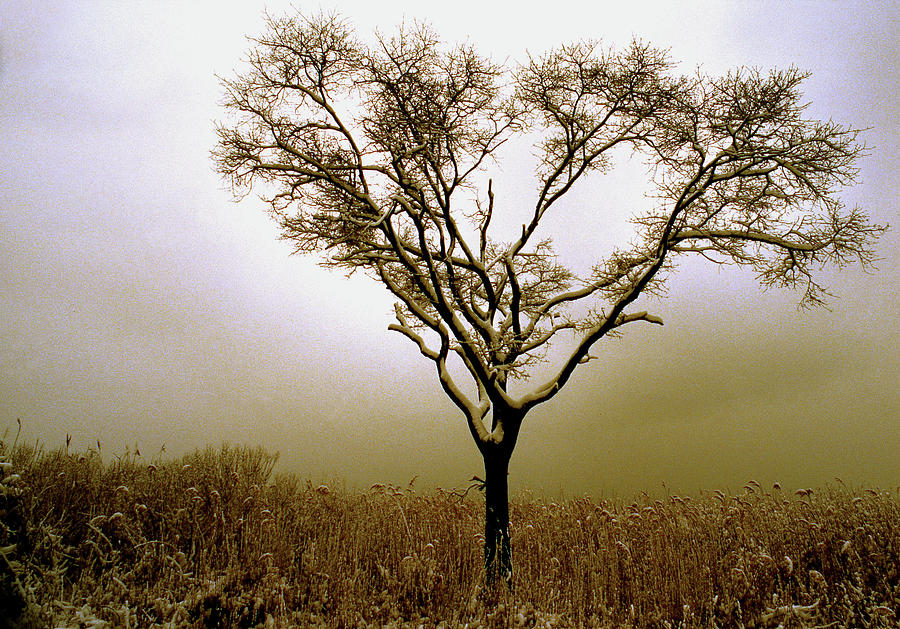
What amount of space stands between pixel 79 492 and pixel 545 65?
31.0 ft

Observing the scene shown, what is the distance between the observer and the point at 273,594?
5.70m

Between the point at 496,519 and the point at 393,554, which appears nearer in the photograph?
the point at 393,554

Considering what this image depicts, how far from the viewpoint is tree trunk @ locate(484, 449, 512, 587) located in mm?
7055

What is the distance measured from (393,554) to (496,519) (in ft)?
4.78

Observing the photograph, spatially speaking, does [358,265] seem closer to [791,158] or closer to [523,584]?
[523,584]

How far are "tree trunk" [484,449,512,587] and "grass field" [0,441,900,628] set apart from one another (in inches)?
7.5

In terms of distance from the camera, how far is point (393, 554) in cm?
717

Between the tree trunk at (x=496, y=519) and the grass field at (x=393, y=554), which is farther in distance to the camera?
the tree trunk at (x=496, y=519)

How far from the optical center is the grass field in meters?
5.54

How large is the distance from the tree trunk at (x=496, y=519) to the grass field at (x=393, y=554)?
190 mm

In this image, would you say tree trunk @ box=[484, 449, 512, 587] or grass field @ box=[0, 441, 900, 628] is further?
tree trunk @ box=[484, 449, 512, 587]

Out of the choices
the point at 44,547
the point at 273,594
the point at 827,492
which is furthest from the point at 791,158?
the point at 44,547

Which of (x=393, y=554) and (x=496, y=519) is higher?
(x=496, y=519)

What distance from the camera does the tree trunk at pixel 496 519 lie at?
23.1ft
